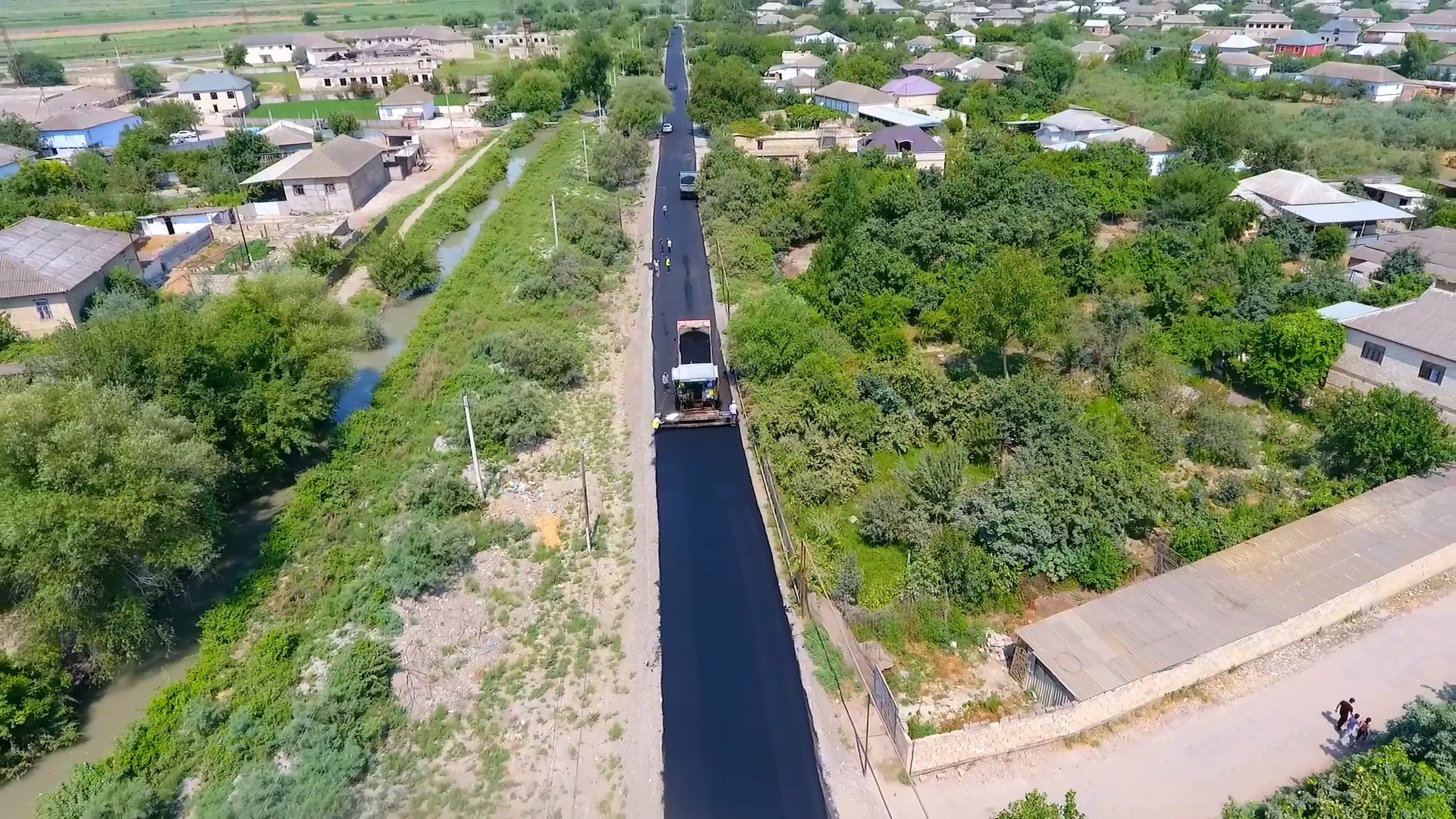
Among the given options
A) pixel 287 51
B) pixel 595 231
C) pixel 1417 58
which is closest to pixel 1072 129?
pixel 595 231

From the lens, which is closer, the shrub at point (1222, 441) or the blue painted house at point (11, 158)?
the shrub at point (1222, 441)

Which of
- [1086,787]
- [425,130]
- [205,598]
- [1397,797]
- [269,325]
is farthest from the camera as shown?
[425,130]

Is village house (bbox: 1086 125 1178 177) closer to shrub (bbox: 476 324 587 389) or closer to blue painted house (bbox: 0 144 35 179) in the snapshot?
shrub (bbox: 476 324 587 389)

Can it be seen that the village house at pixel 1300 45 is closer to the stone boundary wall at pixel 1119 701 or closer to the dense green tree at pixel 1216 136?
the dense green tree at pixel 1216 136

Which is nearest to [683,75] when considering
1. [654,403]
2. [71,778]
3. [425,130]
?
[425,130]

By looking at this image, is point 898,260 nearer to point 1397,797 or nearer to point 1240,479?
point 1240,479

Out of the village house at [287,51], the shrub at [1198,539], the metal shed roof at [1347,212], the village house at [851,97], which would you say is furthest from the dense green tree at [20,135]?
the metal shed roof at [1347,212]
